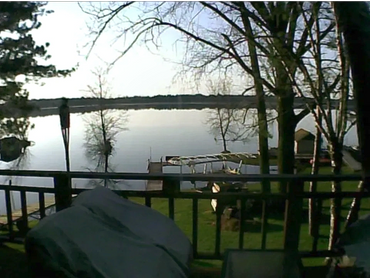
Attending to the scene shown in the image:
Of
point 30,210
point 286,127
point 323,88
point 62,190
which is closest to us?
point 62,190

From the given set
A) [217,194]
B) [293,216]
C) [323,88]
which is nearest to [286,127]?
[323,88]

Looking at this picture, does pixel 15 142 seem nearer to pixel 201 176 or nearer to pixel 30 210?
pixel 30 210

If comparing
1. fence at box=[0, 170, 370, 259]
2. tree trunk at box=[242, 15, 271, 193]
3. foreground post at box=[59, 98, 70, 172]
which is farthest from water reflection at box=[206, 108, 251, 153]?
foreground post at box=[59, 98, 70, 172]

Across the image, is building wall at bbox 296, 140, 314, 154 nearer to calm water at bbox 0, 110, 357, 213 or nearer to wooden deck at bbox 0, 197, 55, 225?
calm water at bbox 0, 110, 357, 213

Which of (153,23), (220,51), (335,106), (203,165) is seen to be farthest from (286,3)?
(203,165)

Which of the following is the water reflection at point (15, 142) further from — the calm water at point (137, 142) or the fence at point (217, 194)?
the fence at point (217, 194)

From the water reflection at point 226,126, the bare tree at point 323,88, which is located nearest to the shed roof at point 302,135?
the bare tree at point 323,88

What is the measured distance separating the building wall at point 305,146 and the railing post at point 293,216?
1461mm

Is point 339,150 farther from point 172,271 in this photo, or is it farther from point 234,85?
point 172,271

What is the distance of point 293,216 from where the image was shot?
8.34 feet

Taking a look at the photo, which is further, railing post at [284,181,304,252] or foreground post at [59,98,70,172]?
foreground post at [59,98,70,172]

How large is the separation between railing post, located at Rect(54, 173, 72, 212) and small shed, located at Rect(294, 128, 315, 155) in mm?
2334

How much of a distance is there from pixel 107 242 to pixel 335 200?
1882 mm

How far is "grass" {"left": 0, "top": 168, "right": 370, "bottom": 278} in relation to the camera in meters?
2.61
